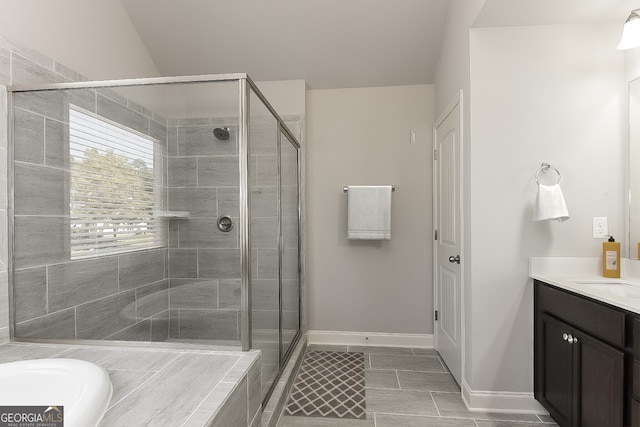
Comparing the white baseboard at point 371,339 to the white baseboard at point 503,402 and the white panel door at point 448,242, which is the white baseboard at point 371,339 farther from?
the white baseboard at point 503,402

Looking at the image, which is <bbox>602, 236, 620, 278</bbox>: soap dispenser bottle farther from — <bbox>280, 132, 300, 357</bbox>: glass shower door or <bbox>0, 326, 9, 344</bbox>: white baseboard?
<bbox>0, 326, 9, 344</bbox>: white baseboard

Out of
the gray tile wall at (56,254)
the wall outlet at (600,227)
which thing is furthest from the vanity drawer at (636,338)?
the gray tile wall at (56,254)

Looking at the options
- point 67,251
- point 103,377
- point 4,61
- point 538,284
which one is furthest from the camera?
point 538,284

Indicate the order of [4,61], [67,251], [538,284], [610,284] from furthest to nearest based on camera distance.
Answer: [538,284]
[610,284]
[67,251]
[4,61]

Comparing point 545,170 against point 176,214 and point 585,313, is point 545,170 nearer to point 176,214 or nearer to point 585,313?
point 585,313

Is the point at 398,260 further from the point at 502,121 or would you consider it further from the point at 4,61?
the point at 4,61

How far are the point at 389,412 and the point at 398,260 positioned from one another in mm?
1333

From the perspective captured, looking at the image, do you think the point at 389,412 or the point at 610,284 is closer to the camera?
the point at 610,284

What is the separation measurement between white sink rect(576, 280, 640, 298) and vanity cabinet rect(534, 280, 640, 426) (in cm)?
17

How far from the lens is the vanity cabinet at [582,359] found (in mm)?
1348

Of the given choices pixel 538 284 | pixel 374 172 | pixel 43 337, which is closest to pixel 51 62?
pixel 43 337

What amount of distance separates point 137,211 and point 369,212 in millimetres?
1834

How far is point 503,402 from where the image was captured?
2.03 meters

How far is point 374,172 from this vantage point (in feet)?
10.2
